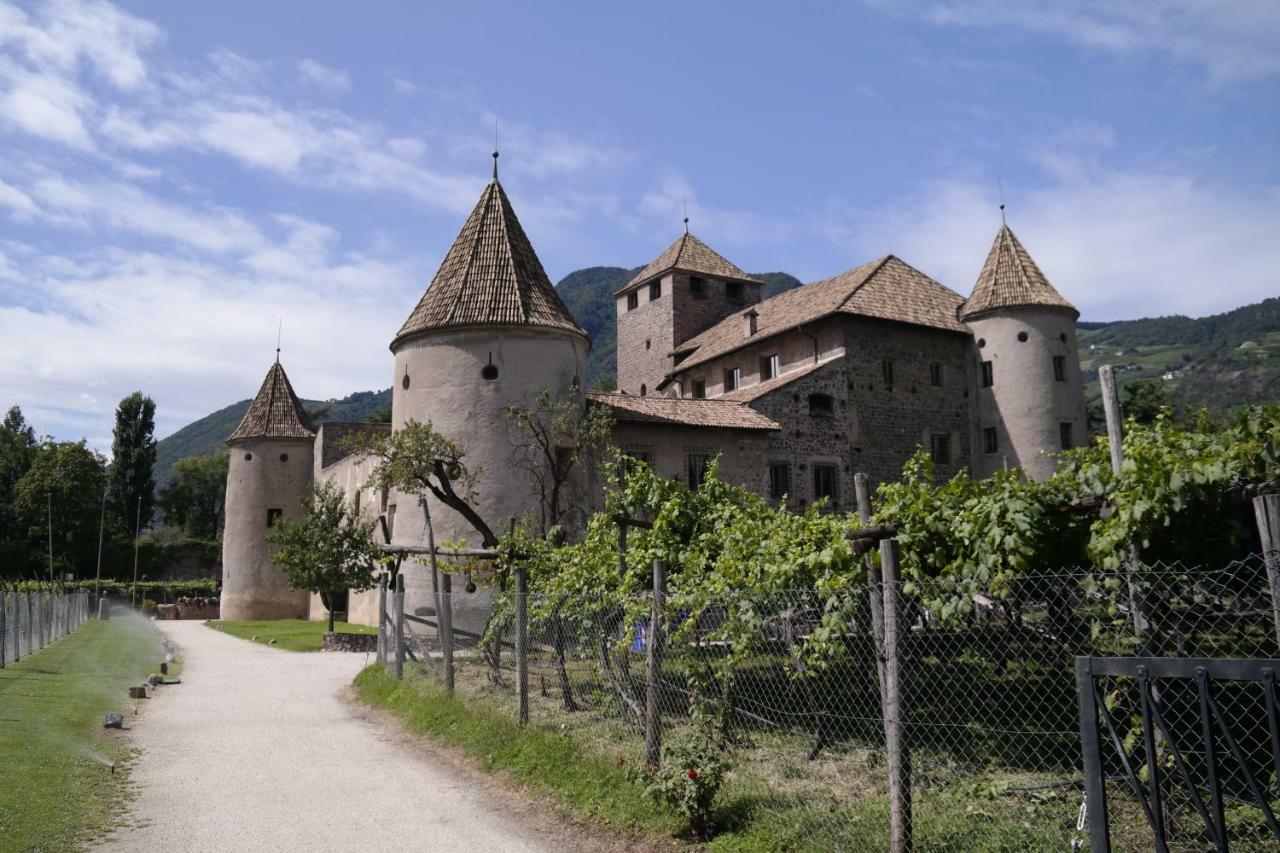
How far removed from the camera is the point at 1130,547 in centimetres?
688

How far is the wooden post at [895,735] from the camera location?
235 inches

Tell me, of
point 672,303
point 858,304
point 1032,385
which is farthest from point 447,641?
point 672,303

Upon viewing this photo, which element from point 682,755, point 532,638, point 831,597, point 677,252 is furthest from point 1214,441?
point 677,252

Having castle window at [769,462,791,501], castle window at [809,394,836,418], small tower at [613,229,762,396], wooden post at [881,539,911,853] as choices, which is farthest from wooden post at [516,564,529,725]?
small tower at [613,229,762,396]

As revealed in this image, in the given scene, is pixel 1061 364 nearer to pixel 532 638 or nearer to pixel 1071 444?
pixel 1071 444

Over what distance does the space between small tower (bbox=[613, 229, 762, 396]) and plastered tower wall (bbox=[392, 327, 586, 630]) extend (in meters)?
17.5

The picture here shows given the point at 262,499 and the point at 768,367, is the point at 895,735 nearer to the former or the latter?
the point at 768,367

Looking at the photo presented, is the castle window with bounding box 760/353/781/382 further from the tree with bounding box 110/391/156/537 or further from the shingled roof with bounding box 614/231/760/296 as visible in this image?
the tree with bounding box 110/391/156/537

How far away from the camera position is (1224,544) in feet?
24.7

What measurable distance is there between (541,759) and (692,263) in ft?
120

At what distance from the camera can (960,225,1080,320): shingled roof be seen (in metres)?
34.7

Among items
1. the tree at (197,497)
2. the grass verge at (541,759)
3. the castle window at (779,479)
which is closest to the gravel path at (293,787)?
the grass verge at (541,759)

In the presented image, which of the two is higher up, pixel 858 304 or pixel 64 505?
pixel 858 304

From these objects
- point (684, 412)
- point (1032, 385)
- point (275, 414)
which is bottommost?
point (684, 412)
